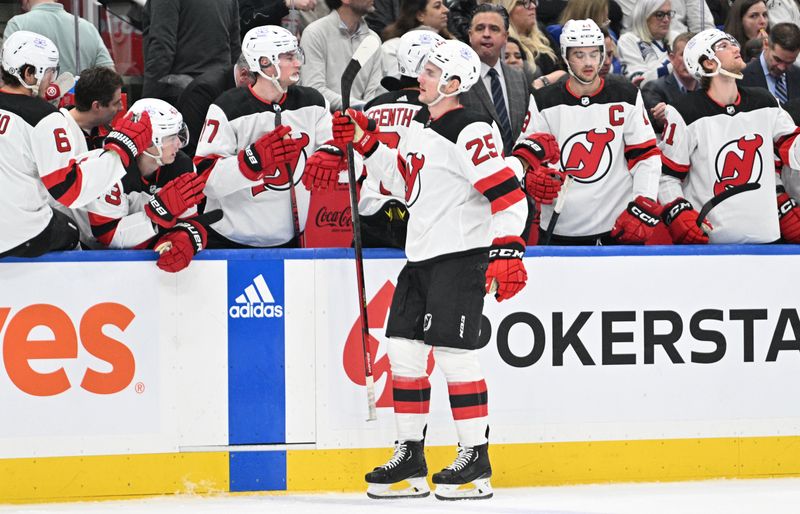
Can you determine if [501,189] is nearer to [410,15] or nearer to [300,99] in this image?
[300,99]

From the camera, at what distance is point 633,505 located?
4.24m

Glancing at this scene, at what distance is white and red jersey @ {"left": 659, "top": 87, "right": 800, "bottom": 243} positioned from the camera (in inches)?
194

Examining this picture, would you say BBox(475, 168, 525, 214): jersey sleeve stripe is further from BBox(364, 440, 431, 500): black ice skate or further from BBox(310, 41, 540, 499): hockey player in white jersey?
BBox(364, 440, 431, 500): black ice skate

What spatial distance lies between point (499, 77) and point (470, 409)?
2.00m

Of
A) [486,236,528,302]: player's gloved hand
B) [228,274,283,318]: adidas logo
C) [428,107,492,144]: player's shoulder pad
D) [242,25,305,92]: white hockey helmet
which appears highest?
[242,25,305,92]: white hockey helmet

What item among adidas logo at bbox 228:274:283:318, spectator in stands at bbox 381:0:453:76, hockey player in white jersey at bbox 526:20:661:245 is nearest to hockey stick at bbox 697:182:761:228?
hockey player in white jersey at bbox 526:20:661:245

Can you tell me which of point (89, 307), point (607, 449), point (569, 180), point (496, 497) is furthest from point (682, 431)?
point (89, 307)

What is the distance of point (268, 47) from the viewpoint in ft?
15.5

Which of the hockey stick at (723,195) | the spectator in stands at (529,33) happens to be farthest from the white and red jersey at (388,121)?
the spectator in stands at (529,33)

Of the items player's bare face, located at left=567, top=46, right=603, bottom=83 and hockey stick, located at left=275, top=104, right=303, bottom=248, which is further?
player's bare face, located at left=567, top=46, right=603, bottom=83

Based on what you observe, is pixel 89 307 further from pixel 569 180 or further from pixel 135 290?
pixel 569 180

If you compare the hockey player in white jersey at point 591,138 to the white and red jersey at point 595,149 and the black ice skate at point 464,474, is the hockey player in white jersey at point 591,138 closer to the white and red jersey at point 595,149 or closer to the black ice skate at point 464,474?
the white and red jersey at point 595,149

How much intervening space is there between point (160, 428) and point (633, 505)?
1.67 meters

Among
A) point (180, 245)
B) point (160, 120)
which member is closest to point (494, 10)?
point (160, 120)
